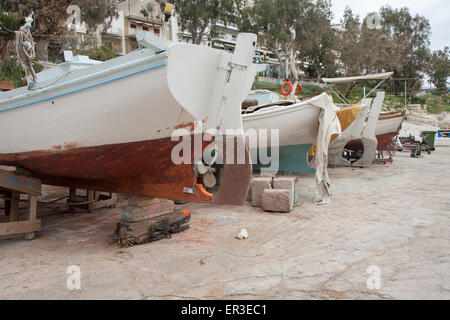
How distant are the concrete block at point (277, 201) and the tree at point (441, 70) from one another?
136 feet

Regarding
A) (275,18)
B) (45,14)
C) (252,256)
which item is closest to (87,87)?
(252,256)

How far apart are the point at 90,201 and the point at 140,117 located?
248 centimetres

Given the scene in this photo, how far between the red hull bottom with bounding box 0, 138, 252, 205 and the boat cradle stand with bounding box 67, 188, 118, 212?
1.28m

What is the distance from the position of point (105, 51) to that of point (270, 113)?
20.2m

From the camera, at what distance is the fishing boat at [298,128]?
6.18 m

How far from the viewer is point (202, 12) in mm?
27031

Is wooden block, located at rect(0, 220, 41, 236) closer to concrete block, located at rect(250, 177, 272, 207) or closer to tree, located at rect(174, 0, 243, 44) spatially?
concrete block, located at rect(250, 177, 272, 207)

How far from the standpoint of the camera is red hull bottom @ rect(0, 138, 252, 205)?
150 inches

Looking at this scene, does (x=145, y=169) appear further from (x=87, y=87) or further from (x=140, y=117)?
(x=87, y=87)

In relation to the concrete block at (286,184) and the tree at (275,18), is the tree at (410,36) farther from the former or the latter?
the concrete block at (286,184)

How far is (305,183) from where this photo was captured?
8039 millimetres

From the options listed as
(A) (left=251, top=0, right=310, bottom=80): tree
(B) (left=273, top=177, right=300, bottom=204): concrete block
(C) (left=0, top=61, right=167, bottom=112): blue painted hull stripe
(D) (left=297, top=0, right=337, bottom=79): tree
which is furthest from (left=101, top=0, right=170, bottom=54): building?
(C) (left=0, top=61, right=167, bottom=112): blue painted hull stripe

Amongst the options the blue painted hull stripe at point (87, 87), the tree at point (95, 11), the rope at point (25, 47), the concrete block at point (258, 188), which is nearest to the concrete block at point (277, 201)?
the concrete block at point (258, 188)

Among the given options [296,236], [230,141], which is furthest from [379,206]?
[230,141]
